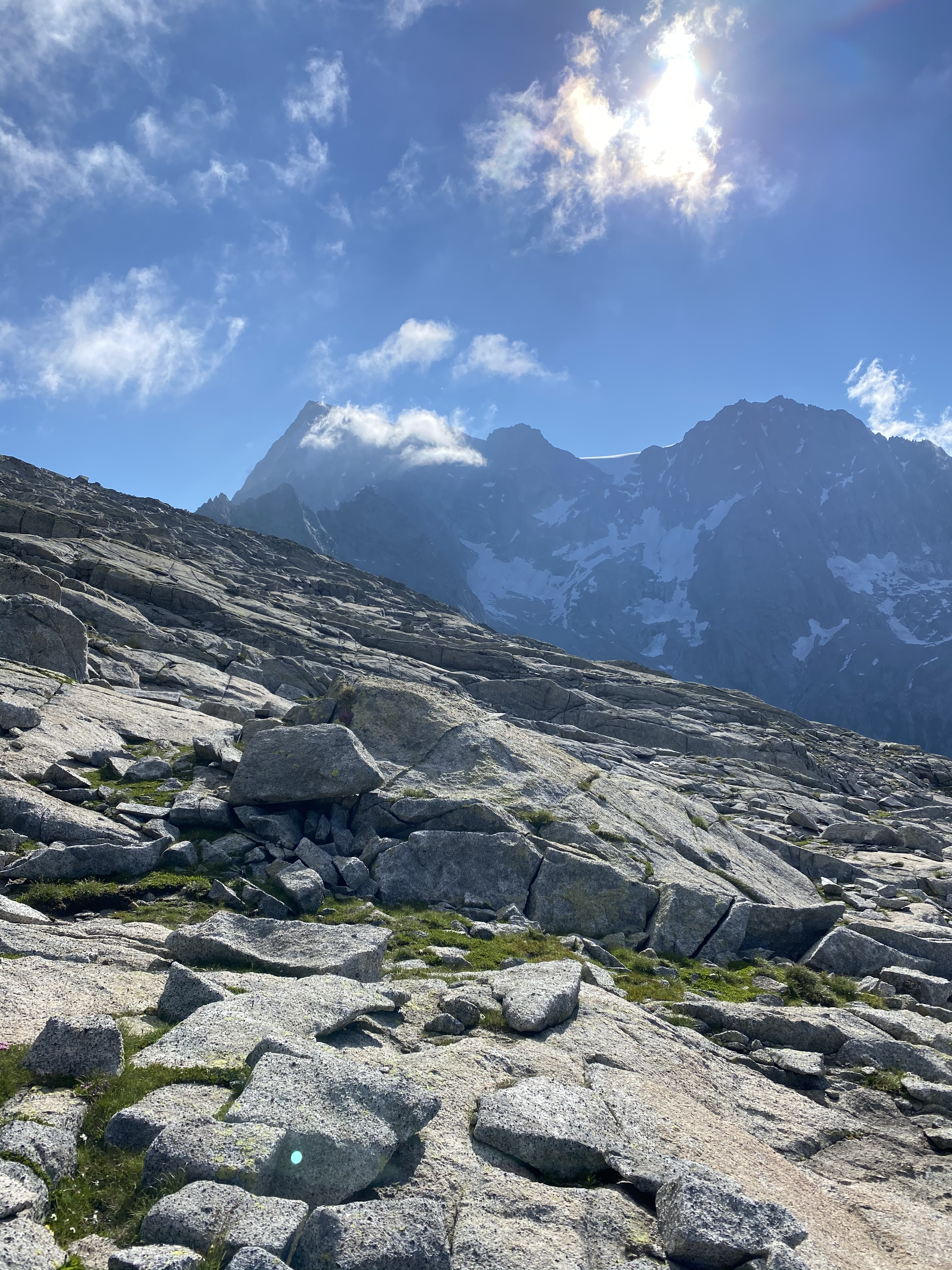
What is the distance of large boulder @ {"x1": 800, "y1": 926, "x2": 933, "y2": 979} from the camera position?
1805cm

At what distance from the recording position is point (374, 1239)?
525 cm

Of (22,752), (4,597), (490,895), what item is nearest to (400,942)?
(490,895)

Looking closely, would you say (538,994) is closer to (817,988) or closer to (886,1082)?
(886,1082)

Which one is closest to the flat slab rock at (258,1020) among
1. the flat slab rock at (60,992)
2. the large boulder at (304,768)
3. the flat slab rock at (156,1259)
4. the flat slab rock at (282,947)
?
the flat slab rock at (282,947)

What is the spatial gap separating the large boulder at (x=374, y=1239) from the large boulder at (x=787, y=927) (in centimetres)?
1595

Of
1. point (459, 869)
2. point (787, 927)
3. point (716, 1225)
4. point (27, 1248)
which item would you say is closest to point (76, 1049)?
point (27, 1248)

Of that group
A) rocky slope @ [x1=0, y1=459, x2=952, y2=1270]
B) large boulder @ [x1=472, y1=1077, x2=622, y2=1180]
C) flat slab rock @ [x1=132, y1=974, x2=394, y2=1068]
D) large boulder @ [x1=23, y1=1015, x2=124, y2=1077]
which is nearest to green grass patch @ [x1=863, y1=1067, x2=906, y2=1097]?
rocky slope @ [x1=0, y1=459, x2=952, y2=1270]

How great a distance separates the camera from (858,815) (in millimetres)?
51500

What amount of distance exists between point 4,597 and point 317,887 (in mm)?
23120

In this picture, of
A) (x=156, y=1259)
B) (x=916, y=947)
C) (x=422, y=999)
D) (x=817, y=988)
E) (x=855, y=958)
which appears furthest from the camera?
(x=916, y=947)

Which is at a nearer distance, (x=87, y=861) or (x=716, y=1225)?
(x=716, y=1225)

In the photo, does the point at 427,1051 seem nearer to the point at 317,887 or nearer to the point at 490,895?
the point at 317,887

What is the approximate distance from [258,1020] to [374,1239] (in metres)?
3.58

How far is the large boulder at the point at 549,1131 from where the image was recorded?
697 centimetres
